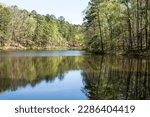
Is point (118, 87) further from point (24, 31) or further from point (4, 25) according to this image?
point (24, 31)

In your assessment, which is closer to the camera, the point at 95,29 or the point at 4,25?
the point at 95,29

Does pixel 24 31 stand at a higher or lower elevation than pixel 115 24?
higher

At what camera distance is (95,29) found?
238 ft

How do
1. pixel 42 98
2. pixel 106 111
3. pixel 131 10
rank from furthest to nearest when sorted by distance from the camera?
1. pixel 131 10
2. pixel 42 98
3. pixel 106 111

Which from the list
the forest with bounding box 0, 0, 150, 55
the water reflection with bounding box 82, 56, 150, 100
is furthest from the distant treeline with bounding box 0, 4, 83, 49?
the water reflection with bounding box 82, 56, 150, 100

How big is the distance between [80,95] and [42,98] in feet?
6.28

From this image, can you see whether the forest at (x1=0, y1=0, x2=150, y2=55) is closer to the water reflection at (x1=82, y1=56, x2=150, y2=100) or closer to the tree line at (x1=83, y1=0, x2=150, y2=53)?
the tree line at (x1=83, y1=0, x2=150, y2=53)

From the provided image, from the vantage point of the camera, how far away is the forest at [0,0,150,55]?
5169 cm

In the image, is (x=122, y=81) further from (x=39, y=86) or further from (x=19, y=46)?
(x=19, y=46)

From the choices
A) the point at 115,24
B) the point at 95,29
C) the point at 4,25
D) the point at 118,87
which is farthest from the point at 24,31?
the point at 118,87

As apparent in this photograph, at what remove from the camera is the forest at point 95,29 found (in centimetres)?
5169

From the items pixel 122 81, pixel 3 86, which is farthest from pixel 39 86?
pixel 122 81

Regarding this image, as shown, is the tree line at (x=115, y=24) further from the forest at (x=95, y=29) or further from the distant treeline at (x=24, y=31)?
the distant treeline at (x=24, y=31)

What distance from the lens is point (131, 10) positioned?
54969mm
